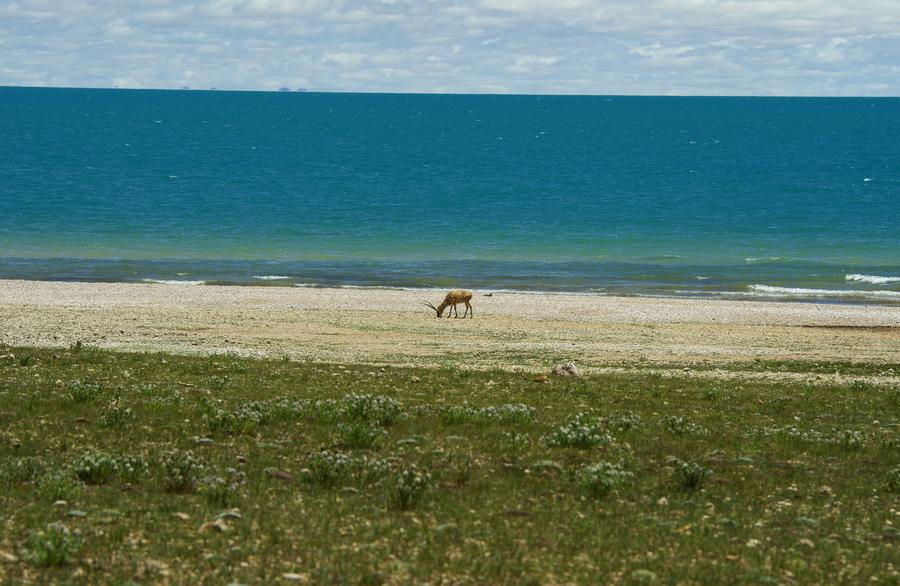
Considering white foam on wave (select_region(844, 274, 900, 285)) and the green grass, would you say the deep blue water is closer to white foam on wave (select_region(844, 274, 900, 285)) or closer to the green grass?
white foam on wave (select_region(844, 274, 900, 285))

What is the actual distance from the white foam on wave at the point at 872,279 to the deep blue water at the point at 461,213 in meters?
0.32

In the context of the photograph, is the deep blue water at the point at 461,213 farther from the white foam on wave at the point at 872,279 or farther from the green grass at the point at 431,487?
the green grass at the point at 431,487

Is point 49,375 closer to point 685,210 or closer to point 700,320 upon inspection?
point 700,320

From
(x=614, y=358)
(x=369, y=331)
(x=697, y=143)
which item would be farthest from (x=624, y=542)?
(x=697, y=143)

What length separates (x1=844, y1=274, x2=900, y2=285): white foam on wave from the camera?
212 ft

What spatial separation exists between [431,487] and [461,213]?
8616 cm

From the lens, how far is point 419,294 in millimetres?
56594

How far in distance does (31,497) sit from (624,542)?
6092mm

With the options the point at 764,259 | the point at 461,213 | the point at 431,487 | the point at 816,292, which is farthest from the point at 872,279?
the point at 431,487

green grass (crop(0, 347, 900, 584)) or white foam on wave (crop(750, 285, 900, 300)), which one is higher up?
white foam on wave (crop(750, 285, 900, 300))

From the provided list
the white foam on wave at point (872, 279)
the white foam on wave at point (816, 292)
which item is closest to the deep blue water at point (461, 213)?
the white foam on wave at point (816, 292)

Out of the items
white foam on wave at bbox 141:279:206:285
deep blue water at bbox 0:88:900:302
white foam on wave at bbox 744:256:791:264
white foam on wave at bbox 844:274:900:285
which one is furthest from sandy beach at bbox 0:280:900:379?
white foam on wave at bbox 744:256:791:264

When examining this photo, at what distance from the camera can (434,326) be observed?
41.1 metres

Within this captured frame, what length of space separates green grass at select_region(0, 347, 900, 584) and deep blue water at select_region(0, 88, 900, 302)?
42349 millimetres
